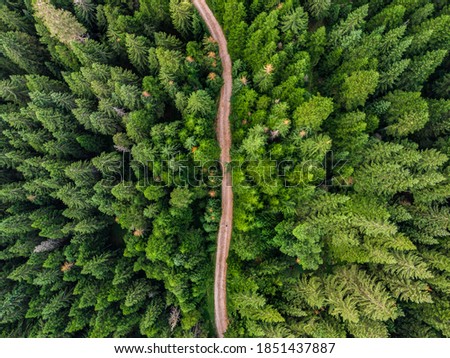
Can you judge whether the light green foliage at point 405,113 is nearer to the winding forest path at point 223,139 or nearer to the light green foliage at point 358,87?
the light green foliage at point 358,87

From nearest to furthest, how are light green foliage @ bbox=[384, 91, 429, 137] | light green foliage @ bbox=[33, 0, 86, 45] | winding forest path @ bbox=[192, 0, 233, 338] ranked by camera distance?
light green foliage @ bbox=[384, 91, 429, 137]
light green foliage @ bbox=[33, 0, 86, 45]
winding forest path @ bbox=[192, 0, 233, 338]

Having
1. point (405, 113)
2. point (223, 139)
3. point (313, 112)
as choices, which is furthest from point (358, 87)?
point (223, 139)

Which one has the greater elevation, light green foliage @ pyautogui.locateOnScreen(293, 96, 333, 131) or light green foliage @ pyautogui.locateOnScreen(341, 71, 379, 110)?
light green foliage @ pyautogui.locateOnScreen(341, 71, 379, 110)

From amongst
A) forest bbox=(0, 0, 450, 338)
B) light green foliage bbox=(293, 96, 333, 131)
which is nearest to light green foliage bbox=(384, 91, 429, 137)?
forest bbox=(0, 0, 450, 338)

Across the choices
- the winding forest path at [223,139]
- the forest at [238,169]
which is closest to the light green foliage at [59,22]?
the forest at [238,169]

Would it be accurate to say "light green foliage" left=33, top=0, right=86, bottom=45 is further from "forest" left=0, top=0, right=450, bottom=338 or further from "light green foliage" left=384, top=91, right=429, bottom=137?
"light green foliage" left=384, top=91, right=429, bottom=137

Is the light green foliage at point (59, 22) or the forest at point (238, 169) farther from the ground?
the light green foliage at point (59, 22)

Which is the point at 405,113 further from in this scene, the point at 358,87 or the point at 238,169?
→ the point at 238,169

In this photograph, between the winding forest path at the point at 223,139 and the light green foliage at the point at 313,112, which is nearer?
the light green foliage at the point at 313,112

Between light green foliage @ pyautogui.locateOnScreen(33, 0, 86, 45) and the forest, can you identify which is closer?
the forest
